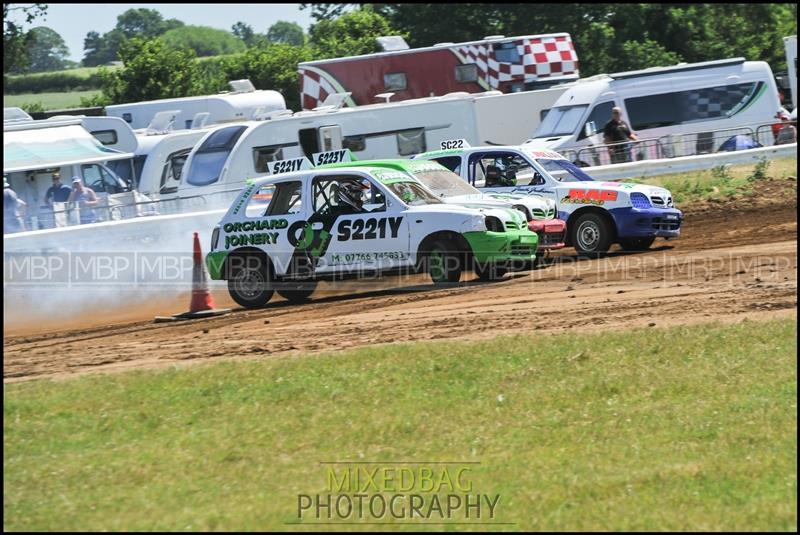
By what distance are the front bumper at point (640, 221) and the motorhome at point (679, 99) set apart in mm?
7370

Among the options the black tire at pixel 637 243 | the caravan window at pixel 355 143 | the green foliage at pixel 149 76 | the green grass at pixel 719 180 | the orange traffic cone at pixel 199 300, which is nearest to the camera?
the orange traffic cone at pixel 199 300

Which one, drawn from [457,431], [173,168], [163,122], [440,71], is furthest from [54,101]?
[457,431]

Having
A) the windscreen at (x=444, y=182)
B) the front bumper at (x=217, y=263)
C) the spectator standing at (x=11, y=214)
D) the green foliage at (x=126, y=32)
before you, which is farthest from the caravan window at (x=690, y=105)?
the green foliage at (x=126, y=32)

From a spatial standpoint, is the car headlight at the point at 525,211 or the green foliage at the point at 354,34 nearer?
the car headlight at the point at 525,211

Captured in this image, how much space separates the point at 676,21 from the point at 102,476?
146 feet

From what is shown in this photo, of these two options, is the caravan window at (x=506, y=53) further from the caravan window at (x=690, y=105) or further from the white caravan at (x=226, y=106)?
the caravan window at (x=690, y=105)

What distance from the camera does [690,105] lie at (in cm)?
2391

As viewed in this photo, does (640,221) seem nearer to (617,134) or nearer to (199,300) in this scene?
(617,134)

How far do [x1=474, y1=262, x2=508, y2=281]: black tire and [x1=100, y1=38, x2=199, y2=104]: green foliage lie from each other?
33285mm

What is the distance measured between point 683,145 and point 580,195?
603 cm

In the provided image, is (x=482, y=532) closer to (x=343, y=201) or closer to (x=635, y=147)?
(x=343, y=201)

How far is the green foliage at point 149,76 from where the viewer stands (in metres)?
45.3

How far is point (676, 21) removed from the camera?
47938mm

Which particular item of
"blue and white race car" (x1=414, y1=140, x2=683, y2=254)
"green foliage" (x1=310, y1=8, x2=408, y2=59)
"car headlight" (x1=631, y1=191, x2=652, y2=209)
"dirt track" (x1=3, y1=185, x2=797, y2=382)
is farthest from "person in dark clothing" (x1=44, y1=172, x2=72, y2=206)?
"green foliage" (x1=310, y1=8, x2=408, y2=59)
